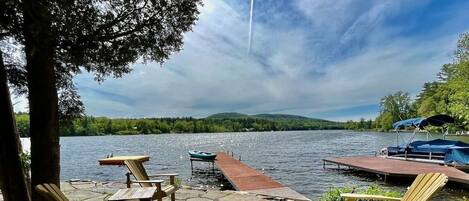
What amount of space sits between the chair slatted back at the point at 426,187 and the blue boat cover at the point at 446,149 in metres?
14.2

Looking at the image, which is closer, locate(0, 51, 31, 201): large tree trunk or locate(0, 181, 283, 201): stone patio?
locate(0, 51, 31, 201): large tree trunk

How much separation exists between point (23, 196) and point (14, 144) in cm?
60

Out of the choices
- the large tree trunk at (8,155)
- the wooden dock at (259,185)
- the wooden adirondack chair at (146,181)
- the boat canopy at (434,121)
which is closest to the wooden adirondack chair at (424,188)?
the wooden adirondack chair at (146,181)

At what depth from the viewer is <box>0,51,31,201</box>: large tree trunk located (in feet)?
12.7

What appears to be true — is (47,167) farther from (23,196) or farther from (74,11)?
(74,11)

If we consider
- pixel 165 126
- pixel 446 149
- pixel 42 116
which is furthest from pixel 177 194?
pixel 165 126

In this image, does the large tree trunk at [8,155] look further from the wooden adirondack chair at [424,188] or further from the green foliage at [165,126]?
the green foliage at [165,126]

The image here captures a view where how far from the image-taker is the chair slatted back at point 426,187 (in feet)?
11.5

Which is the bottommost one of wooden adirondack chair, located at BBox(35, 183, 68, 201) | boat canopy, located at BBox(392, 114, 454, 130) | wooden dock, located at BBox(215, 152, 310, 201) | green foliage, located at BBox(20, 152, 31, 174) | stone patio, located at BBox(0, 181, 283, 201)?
wooden dock, located at BBox(215, 152, 310, 201)

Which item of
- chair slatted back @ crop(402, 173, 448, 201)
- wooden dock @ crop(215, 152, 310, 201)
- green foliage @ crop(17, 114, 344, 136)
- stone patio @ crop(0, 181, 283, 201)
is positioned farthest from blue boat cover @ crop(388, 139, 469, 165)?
green foliage @ crop(17, 114, 344, 136)

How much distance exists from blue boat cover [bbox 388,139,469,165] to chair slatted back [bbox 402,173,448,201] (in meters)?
14.2

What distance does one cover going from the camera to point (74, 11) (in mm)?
3949

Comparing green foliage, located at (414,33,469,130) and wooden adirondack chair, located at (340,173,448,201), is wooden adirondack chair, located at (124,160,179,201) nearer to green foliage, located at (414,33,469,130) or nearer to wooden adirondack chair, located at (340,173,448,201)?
wooden adirondack chair, located at (340,173,448,201)

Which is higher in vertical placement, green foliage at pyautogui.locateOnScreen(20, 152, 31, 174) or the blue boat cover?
green foliage at pyautogui.locateOnScreen(20, 152, 31, 174)
